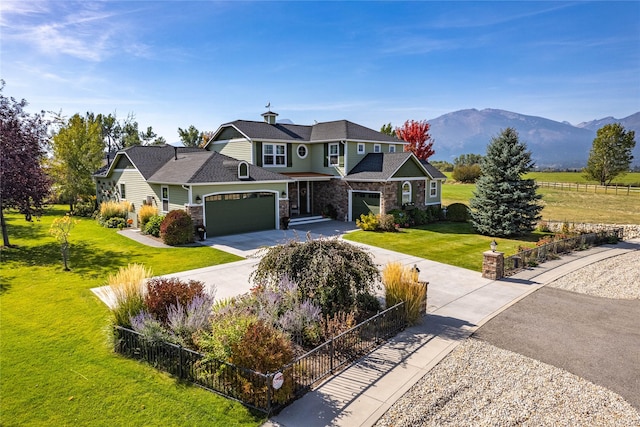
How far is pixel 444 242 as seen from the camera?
19984mm

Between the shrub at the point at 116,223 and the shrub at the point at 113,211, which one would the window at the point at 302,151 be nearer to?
the shrub at the point at 113,211

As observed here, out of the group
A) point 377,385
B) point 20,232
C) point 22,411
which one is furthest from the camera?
point 20,232

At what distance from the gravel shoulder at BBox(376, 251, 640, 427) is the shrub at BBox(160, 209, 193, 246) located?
1414 centimetres

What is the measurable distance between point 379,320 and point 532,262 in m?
10.1

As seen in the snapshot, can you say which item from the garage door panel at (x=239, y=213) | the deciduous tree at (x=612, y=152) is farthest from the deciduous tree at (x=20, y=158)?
the deciduous tree at (x=612, y=152)

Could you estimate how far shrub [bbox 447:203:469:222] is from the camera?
89.1ft

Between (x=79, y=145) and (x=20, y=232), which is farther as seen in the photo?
(x=79, y=145)

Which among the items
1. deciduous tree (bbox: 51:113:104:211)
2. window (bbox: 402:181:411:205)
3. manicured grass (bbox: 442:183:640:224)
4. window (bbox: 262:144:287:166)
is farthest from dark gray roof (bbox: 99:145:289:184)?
manicured grass (bbox: 442:183:640:224)

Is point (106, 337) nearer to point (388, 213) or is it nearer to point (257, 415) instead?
point (257, 415)

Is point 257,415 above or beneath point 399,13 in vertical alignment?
beneath

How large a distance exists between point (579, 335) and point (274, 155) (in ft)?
67.6

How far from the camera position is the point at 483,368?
7.29m

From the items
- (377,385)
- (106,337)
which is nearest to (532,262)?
(377,385)

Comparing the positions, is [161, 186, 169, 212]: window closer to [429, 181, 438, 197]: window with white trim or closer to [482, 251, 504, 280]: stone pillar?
[482, 251, 504, 280]: stone pillar
